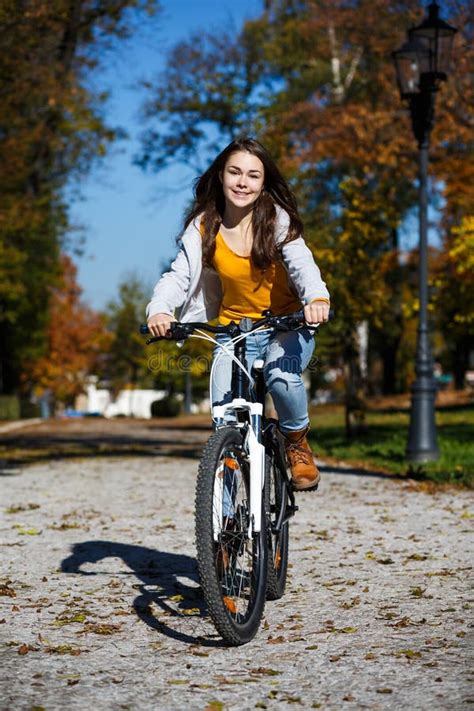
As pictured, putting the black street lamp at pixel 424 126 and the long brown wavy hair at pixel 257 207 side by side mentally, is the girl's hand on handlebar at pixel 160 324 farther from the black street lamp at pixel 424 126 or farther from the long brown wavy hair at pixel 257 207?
the black street lamp at pixel 424 126

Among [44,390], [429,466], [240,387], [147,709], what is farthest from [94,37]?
[44,390]

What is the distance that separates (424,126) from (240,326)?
362 inches

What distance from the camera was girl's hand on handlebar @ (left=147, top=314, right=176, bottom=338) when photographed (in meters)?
4.50

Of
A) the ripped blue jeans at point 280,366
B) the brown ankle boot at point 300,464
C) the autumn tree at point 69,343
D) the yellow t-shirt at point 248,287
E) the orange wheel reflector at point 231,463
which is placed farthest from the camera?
the autumn tree at point 69,343

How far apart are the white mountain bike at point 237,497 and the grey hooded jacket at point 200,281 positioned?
149mm

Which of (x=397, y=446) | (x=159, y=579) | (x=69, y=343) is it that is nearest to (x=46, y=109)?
(x=397, y=446)

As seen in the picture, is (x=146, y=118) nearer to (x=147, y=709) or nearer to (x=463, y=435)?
(x=463, y=435)

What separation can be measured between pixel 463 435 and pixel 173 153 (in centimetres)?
1119

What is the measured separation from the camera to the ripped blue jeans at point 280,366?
4832mm

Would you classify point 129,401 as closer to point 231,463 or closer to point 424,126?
point 424,126

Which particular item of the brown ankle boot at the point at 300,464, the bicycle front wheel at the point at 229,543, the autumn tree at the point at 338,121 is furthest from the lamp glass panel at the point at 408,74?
the bicycle front wheel at the point at 229,543

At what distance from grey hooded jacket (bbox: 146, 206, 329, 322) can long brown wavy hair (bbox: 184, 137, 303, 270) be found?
0.11ft

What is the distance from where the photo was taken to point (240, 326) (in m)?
4.66

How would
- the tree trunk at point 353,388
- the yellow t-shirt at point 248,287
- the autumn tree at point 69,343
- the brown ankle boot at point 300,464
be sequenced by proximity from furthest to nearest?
the autumn tree at point 69,343
the tree trunk at point 353,388
the brown ankle boot at point 300,464
the yellow t-shirt at point 248,287
